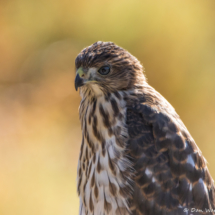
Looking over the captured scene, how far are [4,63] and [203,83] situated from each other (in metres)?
4.08

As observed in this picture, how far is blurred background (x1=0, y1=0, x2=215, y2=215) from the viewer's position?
22.5 ft

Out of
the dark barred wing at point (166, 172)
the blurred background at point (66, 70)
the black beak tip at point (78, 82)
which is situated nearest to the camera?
the dark barred wing at point (166, 172)

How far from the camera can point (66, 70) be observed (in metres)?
7.59

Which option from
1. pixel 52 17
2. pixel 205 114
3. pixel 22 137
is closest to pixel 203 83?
pixel 205 114

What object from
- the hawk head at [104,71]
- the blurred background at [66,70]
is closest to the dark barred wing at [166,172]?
the hawk head at [104,71]

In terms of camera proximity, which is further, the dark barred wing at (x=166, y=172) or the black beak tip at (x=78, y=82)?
the black beak tip at (x=78, y=82)

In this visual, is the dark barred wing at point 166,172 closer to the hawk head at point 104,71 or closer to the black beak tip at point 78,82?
the hawk head at point 104,71

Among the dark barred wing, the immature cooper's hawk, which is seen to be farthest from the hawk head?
the dark barred wing

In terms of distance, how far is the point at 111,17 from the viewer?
7.09 meters

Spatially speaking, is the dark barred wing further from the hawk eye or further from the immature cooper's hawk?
the hawk eye

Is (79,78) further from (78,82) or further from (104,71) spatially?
(104,71)

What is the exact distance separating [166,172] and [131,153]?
30 cm

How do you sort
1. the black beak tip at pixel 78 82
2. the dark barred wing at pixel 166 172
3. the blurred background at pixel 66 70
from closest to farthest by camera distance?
the dark barred wing at pixel 166 172
the black beak tip at pixel 78 82
the blurred background at pixel 66 70

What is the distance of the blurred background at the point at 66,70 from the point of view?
269 inches
